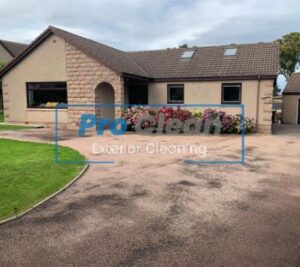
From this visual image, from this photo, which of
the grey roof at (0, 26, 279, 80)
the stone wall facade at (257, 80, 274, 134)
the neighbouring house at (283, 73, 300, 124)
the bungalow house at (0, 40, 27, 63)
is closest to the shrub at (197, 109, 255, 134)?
the stone wall facade at (257, 80, 274, 134)

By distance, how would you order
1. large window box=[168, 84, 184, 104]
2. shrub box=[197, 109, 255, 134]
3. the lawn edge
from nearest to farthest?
the lawn edge < shrub box=[197, 109, 255, 134] < large window box=[168, 84, 184, 104]

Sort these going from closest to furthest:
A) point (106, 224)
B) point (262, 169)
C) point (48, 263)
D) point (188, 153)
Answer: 1. point (48, 263)
2. point (106, 224)
3. point (262, 169)
4. point (188, 153)

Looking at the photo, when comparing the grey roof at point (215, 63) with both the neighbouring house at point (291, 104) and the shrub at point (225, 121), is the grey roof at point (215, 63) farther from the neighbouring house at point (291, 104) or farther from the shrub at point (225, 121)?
the neighbouring house at point (291, 104)

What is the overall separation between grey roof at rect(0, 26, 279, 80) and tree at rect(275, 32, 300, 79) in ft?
88.3

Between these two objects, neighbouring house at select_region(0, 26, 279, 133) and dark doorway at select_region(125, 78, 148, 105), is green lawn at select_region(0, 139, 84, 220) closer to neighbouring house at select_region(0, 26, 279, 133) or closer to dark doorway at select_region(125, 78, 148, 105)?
neighbouring house at select_region(0, 26, 279, 133)

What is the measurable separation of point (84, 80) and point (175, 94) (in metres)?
5.63

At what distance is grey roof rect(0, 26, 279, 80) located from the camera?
57.2 ft

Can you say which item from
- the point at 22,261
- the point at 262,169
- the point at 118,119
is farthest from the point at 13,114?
the point at 22,261

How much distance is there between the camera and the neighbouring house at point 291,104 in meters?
25.9

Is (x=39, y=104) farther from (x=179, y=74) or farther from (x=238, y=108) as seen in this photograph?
(x=238, y=108)

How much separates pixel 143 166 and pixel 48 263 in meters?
5.00

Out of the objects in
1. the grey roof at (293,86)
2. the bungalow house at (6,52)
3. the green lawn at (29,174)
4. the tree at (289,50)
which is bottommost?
the green lawn at (29,174)

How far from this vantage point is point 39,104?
64.5ft

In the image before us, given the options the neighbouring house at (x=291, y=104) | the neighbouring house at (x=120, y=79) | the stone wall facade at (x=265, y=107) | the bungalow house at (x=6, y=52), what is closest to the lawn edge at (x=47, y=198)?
the neighbouring house at (x=120, y=79)
